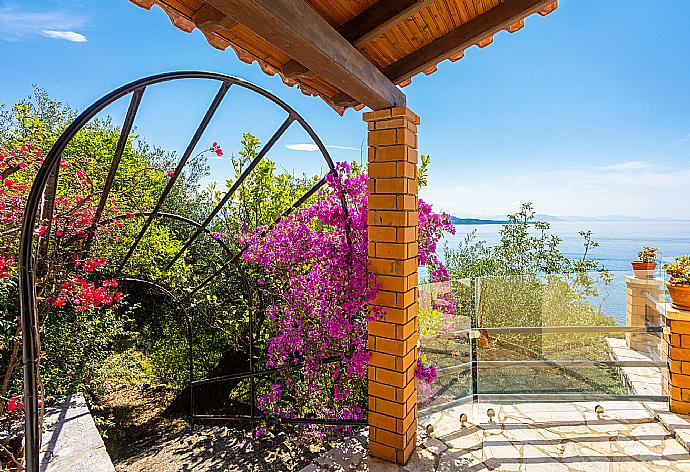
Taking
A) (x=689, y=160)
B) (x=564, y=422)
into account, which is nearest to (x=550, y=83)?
(x=689, y=160)

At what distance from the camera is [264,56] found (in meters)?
1.91

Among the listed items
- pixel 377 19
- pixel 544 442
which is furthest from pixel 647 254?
pixel 377 19

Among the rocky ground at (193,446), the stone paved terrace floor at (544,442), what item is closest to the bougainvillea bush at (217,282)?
the rocky ground at (193,446)

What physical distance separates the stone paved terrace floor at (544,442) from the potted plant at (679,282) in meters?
0.81

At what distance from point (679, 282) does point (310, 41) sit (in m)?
3.28

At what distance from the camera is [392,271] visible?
2172 mm

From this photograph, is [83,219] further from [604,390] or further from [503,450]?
[604,390]

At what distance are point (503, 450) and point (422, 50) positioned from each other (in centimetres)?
243

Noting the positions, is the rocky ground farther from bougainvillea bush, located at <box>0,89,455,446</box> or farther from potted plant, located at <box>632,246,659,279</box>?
potted plant, located at <box>632,246,659,279</box>

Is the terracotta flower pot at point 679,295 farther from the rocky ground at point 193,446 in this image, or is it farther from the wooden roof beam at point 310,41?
the rocky ground at point 193,446

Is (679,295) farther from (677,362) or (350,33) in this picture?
(350,33)

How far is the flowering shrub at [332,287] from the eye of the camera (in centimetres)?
234

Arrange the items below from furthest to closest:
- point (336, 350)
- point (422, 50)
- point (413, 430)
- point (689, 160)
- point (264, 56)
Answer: point (689, 160) < point (336, 350) < point (413, 430) < point (422, 50) < point (264, 56)

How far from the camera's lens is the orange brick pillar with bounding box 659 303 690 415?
9.36 feet
